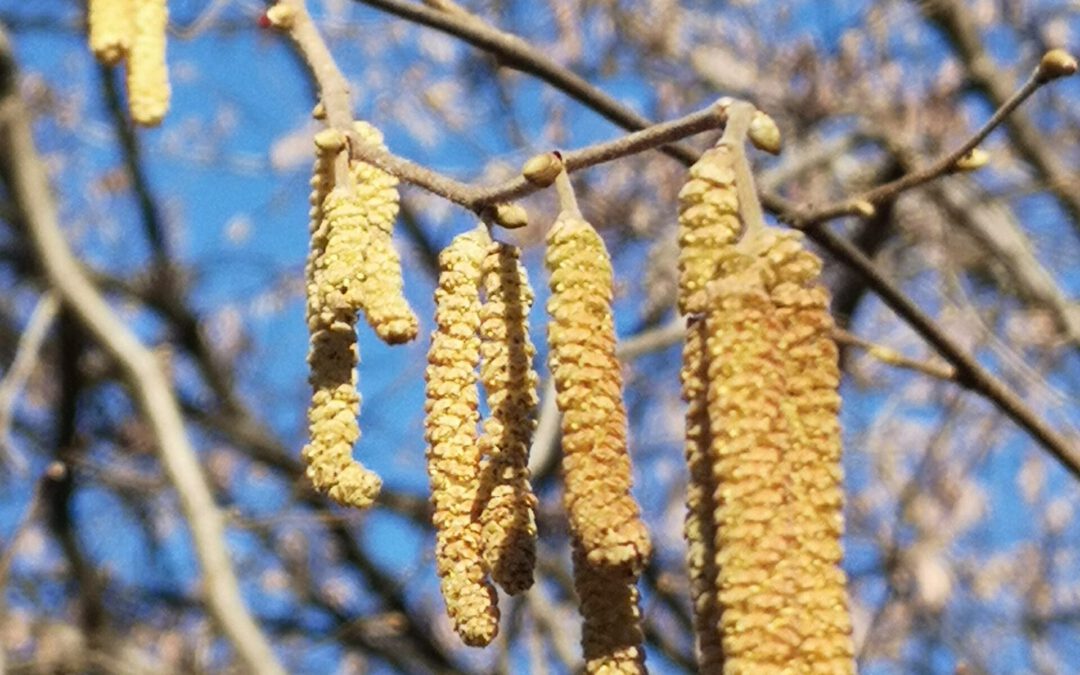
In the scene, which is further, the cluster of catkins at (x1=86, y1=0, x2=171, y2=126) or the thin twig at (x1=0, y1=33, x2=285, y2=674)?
the thin twig at (x1=0, y1=33, x2=285, y2=674)

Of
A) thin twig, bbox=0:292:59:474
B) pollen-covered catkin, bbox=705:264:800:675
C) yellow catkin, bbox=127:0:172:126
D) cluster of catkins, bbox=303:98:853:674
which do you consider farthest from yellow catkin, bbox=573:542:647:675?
thin twig, bbox=0:292:59:474

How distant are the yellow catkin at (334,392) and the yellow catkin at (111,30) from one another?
0.18 meters

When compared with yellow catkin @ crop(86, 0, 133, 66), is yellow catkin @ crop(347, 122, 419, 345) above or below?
below

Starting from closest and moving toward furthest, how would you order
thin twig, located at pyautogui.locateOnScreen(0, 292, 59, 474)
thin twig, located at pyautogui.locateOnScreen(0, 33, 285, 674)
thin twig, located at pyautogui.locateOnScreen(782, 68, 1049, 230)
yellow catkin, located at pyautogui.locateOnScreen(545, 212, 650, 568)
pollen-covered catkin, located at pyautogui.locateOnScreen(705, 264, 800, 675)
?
pollen-covered catkin, located at pyautogui.locateOnScreen(705, 264, 800, 675) < yellow catkin, located at pyautogui.locateOnScreen(545, 212, 650, 568) < thin twig, located at pyautogui.locateOnScreen(782, 68, 1049, 230) < thin twig, located at pyautogui.locateOnScreen(0, 33, 285, 674) < thin twig, located at pyautogui.locateOnScreen(0, 292, 59, 474)

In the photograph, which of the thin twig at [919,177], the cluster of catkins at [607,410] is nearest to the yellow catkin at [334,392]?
the cluster of catkins at [607,410]

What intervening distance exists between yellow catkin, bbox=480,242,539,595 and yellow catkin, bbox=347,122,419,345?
79 mm

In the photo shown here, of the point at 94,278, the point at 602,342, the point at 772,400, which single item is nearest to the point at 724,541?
the point at 772,400

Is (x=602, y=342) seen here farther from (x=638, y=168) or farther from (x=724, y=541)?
(x=638, y=168)

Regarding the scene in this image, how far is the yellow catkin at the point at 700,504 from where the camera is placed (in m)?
0.97

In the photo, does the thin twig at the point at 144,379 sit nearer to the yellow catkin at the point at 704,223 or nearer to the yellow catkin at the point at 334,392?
the yellow catkin at the point at 334,392

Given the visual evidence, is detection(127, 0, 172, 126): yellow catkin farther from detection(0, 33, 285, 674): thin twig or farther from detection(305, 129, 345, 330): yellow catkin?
detection(0, 33, 285, 674): thin twig

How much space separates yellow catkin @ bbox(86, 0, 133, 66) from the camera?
47.6 inches

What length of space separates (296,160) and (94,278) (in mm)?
2068

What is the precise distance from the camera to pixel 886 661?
6711 millimetres
